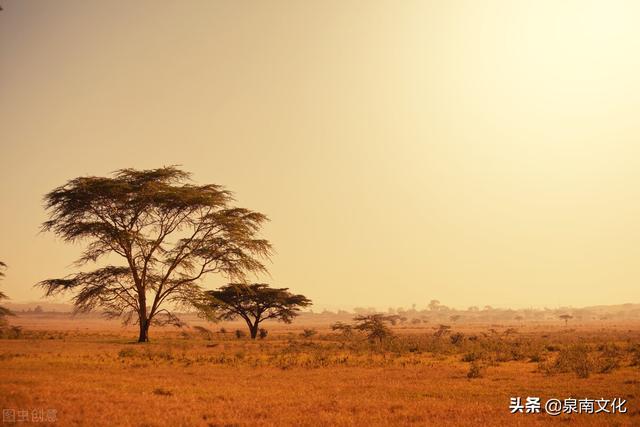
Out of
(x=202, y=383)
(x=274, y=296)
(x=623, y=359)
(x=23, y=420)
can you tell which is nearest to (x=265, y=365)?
(x=202, y=383)

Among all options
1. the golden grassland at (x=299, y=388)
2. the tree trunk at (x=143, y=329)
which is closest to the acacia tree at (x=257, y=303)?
the tree trunk at (x=143, y=329)

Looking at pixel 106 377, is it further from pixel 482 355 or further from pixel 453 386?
pixel 482 355

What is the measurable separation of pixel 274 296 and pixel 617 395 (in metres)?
38.9

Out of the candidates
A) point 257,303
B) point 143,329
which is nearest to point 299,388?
point 143,329

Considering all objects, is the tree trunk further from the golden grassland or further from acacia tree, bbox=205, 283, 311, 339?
acacia tree, bbox=205, 283, 311, 339

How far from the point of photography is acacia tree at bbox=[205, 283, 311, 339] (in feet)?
159

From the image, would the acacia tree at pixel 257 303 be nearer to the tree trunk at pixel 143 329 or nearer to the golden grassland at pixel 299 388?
the tree trunk at pixel 143 329

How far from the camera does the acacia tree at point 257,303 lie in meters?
48.6

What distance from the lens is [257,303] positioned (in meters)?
50.6

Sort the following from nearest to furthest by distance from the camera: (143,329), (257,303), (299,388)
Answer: (299,388)
(143,329)
(257,303)

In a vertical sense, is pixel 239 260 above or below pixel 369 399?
above

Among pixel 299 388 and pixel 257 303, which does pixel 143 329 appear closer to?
pixel 257 303

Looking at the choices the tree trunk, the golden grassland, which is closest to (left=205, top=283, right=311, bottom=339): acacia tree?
the tree trunk

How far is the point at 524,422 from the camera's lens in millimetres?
11734
